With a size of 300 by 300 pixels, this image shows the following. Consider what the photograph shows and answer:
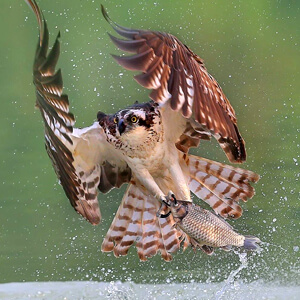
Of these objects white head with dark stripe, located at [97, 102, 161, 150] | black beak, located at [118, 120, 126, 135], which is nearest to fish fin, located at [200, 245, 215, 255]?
white head with dark stripe, located at [97, 102, 161, 150]

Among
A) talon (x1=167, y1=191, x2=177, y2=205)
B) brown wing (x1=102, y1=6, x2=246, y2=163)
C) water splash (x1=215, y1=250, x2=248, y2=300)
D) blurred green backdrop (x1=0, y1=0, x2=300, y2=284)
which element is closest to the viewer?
brown wing (x1=102, y1=6, x2=246, y2=163)

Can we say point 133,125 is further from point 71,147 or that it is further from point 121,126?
point 71,147

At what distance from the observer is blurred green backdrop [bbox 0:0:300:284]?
512 centimetres

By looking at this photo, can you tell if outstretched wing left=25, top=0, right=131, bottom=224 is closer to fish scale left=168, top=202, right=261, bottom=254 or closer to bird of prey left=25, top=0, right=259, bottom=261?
bird of prey left=25, top=0, right=259, bottom=261

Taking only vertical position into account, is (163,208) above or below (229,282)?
above

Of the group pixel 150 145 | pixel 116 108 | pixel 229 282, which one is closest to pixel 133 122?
pixel 150 145

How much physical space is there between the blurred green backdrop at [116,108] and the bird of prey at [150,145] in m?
1.52

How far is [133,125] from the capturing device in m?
2.99

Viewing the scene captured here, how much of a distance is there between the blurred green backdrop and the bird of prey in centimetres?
152

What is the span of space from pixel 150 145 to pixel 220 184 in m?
0.43

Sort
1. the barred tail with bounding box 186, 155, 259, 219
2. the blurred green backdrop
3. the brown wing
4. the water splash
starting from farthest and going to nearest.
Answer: the blurred green backdrop
the water splash
the barred tail with bounding box 186, 155, 259, 219
the brown wing

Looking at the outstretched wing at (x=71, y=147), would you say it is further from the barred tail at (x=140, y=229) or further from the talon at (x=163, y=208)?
the talon at (x=163, y=208)

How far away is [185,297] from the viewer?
14.1 ft

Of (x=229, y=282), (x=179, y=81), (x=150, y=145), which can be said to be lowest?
(x=229, y=282)
